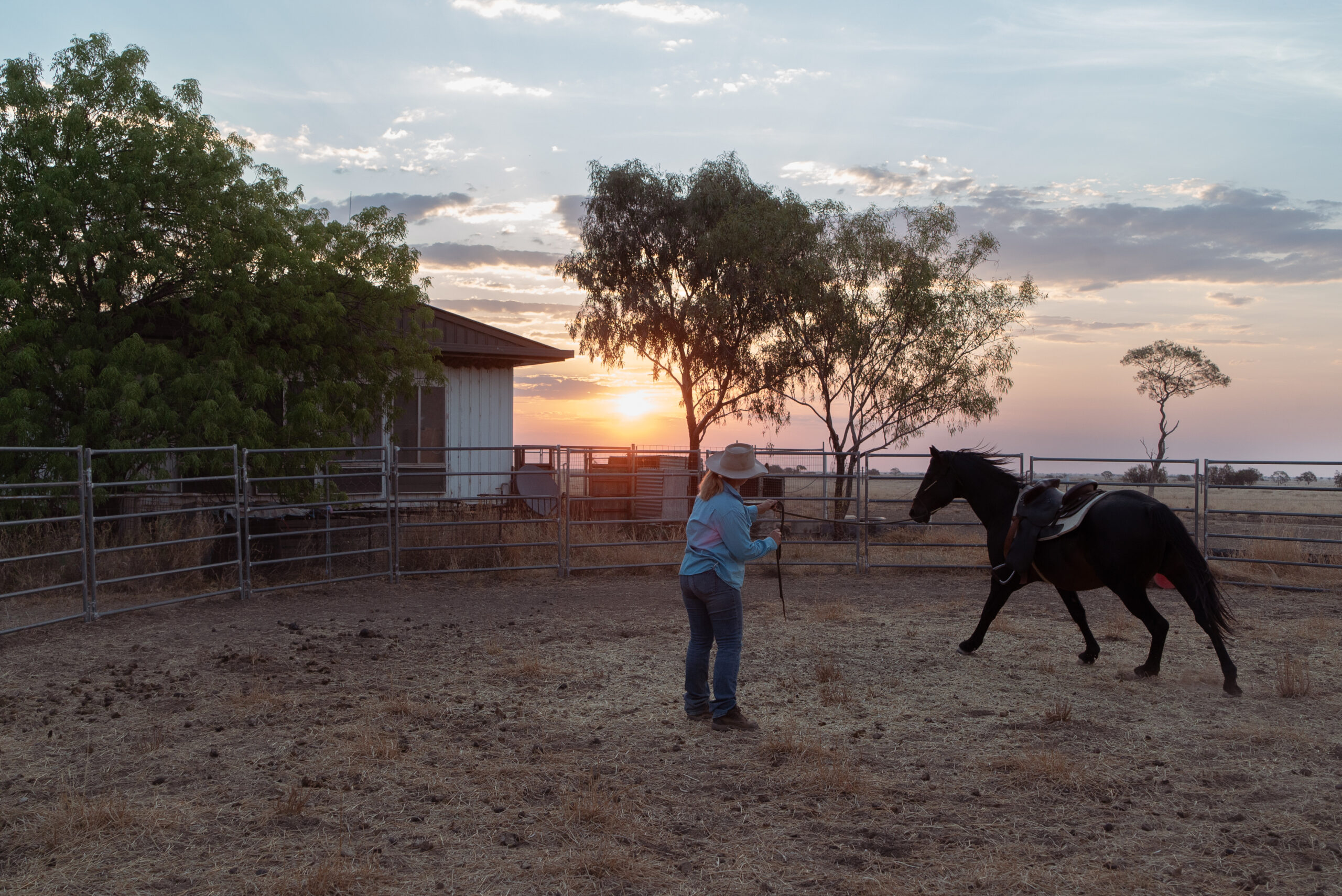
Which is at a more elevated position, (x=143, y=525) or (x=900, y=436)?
(x=900, y=436)

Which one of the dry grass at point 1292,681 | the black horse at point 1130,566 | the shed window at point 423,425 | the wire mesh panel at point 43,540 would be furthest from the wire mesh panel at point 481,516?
the dry grass at point 1292,681

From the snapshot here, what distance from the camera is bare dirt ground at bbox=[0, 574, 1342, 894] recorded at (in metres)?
3.90

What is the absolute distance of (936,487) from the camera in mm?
8992

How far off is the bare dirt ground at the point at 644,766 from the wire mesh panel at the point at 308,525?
9.38 ft

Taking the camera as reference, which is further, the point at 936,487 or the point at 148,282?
the point at 148,282

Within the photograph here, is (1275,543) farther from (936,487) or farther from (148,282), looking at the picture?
(148,282)

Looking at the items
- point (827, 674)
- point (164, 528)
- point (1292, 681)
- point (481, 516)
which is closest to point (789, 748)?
point (827, 674)

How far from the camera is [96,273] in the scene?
13266mm

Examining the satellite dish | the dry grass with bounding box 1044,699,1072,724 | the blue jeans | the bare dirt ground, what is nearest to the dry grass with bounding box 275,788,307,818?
the bare dirt ground

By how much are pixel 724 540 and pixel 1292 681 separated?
4.51 meters

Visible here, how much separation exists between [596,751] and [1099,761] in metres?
2.83

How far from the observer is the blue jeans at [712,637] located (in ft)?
19.1

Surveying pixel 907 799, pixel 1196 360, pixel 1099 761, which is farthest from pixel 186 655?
pixel 1196 360

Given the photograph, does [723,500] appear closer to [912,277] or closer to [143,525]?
[143,525]
